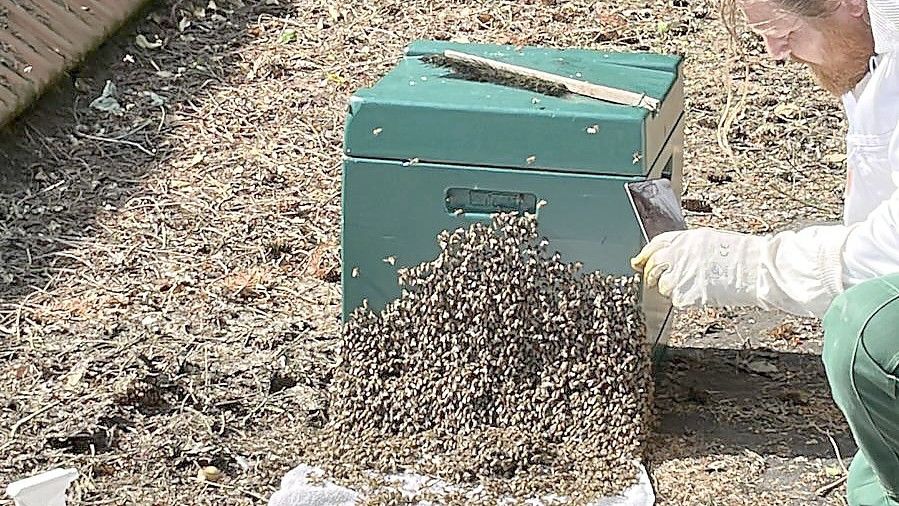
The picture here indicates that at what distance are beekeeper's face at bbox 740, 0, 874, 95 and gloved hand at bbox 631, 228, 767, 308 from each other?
0.31 m

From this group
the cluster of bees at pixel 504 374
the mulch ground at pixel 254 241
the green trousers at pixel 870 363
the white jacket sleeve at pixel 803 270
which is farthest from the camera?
the mulch ground at pixel 254 241

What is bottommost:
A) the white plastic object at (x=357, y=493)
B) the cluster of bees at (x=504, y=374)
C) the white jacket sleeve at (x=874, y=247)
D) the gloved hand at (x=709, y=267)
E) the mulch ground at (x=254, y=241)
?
the mulch ground at (x=254, y=241)

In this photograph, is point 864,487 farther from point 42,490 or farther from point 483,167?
Answer: point 42,490

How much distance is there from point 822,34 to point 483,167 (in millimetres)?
725

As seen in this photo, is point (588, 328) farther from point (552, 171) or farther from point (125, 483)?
point (125, 483)

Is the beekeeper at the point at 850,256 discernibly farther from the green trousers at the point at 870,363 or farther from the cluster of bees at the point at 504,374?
the cluster of bees at the point at 504,374

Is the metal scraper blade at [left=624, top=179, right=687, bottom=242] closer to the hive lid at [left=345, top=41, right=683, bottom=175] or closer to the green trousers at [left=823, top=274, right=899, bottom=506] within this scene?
the hive lid at [left=345, top=41, right=683, bottom=175]

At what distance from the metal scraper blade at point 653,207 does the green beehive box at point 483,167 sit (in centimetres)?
3

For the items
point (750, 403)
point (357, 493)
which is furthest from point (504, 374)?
point (750, 403)

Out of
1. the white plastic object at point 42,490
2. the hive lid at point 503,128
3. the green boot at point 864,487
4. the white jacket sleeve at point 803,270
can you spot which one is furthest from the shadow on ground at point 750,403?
the white plastic object at point 42,490

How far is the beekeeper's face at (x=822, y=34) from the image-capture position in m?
2.08

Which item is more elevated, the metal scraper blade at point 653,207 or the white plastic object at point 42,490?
the metal scraper blade at point 653,207

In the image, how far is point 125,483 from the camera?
2.63 metres

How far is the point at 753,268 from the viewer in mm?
2084
